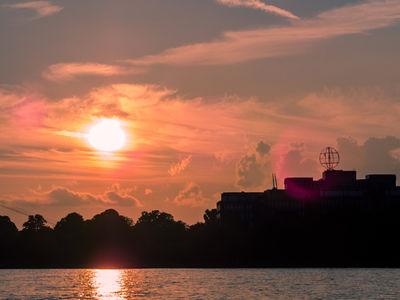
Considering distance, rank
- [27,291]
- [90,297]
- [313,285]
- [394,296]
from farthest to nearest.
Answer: [313,285] < [27,291] < [90,297] < [394,296]

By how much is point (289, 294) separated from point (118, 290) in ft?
134

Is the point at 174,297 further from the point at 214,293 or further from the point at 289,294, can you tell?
the point at 289,294

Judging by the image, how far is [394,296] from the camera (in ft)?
395

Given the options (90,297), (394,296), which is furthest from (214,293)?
(394,296)

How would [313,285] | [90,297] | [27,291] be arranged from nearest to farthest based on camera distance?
[90,297]
[27,291]
[313,285]

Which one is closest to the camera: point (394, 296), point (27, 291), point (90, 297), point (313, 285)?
point (394, 296)

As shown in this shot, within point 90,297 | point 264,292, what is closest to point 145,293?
point 90,297

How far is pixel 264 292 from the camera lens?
437 ft

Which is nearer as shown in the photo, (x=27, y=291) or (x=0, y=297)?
(x=0, y=297)

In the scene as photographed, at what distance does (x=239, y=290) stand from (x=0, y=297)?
44.9 m

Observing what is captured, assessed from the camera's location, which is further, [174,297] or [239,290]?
[239,290]

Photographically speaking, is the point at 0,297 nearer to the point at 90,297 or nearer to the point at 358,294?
the point at 90,297

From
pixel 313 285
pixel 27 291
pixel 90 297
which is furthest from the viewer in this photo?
pixel 313 285

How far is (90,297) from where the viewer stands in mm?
129500
